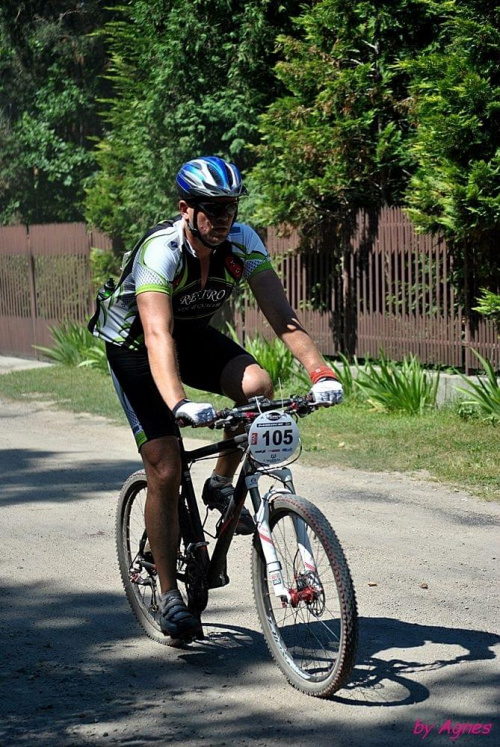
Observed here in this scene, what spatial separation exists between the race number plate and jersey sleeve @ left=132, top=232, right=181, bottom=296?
27.3 inches

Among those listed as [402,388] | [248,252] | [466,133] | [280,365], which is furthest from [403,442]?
[248,252]

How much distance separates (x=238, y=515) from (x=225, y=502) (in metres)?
0.16

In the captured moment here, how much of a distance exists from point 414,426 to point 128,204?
7.68m

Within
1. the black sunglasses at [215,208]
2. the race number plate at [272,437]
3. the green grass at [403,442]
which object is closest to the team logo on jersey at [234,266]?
the black sunglasses at [215,208]

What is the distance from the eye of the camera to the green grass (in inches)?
335

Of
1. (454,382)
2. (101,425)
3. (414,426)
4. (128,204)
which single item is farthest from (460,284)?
(128,204)

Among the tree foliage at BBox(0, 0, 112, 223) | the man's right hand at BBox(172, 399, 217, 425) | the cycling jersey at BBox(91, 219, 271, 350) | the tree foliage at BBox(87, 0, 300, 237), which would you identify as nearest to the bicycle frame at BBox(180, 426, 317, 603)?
the man's right hand at BBox(172, 399, 217, 425)

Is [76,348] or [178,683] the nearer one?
[178,683]

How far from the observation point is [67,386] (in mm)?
14508

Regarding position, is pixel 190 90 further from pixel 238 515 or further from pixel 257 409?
pixel 257 409

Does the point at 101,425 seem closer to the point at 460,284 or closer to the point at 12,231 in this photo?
the point at 460,284

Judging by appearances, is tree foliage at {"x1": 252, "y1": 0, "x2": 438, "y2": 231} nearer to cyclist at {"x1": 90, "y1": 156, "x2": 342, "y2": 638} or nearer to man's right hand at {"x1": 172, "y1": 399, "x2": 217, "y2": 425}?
cyclist at {"x1": 90, "y1": 156, "x2": 342, "y2": 638}

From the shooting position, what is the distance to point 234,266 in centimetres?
480

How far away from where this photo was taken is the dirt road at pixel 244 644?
4078 mm
